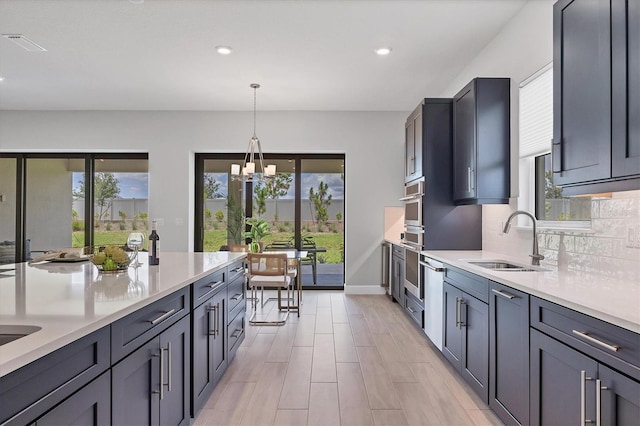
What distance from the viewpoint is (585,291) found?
65.2 inches

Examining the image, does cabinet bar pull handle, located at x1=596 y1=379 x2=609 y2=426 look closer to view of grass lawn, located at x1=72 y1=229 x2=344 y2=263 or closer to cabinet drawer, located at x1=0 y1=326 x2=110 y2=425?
cabinet drawer, located at x1=0 y1=326 x2=110 y2=425

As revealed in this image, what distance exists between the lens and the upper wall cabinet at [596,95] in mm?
1555

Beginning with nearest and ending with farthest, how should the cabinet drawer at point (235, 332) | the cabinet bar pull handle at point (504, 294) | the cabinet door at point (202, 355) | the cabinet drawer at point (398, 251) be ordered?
1. the cabinet bar pull handle at point (504, 294)
2. the cabinet door at point (202, 355)
3. the cabinet drawer at point (235, 332)
4. the cabinet drawer at point (398, 251)

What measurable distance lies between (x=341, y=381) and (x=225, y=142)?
171 inches

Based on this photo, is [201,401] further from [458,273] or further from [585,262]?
[585,262]

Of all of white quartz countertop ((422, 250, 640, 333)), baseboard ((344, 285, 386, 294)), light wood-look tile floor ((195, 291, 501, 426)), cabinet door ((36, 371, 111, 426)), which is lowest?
light wood-look tile floor ((195, 291, 501, 426))

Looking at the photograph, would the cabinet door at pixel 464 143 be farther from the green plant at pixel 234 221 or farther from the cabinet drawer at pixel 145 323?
the green plant at pixel 234 221

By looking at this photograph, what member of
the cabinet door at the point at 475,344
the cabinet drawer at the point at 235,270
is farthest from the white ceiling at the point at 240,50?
the cabinet door at the point at 475,344

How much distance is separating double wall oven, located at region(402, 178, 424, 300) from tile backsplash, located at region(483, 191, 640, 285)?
1276mm

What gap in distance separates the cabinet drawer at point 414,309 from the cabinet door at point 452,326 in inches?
25.8

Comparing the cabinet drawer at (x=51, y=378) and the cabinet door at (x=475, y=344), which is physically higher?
the cabinet drawer at (x=51, y=378)

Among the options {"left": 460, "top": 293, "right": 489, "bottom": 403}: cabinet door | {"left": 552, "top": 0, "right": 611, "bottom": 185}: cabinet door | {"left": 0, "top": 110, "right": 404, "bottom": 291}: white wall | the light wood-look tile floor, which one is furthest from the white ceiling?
the light wood-look tile floor

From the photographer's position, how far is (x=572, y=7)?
1.94m

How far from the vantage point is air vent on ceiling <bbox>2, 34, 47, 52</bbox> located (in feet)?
11.6
